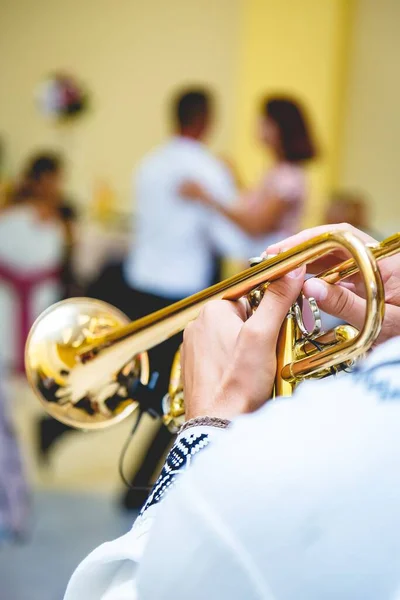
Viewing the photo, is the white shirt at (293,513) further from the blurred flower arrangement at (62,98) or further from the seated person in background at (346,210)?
the blurred flower arrangement at (62,98)

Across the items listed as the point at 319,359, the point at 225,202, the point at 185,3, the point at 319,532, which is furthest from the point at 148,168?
the point at 185,3

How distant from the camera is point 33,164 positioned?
379 cm

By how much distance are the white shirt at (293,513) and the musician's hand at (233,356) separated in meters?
0.18

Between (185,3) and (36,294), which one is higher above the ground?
(185,3)

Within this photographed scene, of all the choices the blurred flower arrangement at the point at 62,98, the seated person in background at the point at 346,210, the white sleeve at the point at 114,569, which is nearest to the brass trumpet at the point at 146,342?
the white sleeve at the point at 114,569

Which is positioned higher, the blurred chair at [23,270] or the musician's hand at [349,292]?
the musician's hand at [349,292]

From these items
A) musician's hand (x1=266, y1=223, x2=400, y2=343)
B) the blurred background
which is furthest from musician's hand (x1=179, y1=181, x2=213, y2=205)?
musician's hand (x1=266, y1=223, x2=400, y2=343)

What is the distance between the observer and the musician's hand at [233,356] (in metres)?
0.56

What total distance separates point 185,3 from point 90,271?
76.6 inches

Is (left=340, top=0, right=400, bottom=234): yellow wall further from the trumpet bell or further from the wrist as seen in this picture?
the wrist

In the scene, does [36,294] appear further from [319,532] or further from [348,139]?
[319,532]

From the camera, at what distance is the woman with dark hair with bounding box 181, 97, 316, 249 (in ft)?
7.64

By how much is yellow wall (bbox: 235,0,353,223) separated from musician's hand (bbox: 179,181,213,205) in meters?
1.80

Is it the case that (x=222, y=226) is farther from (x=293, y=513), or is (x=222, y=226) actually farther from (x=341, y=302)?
(x=293, y=513)
